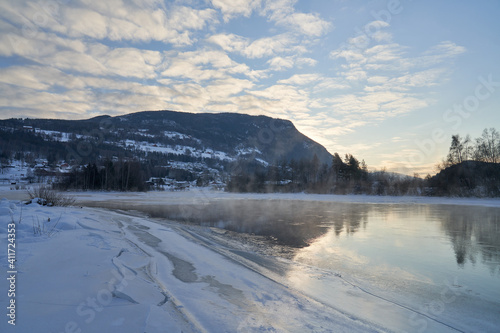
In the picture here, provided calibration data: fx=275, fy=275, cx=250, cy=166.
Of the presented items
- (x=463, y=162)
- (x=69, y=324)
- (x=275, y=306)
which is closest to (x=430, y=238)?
(x=275, y=306)

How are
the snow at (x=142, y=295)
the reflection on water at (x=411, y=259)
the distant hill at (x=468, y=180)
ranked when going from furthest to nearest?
the distant hill at (x=468, y=180)
the reflection on water at (x=411, y=259)
the snow at (x=142, y=295)

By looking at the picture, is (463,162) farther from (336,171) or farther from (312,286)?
(312,286)

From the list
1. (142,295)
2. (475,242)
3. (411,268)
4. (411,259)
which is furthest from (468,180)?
(142,295)

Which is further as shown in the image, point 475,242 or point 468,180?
point 468,180

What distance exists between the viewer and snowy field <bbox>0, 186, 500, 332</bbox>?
340cm

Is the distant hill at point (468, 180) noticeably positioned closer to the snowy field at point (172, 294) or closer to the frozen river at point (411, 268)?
the frozen river at point (411, 268)

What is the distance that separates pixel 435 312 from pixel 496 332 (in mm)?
792

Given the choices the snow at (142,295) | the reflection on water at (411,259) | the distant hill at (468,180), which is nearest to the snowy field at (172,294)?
the snow at (142,295)

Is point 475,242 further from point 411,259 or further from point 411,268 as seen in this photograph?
point 411,268

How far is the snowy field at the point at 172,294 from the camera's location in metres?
3.40

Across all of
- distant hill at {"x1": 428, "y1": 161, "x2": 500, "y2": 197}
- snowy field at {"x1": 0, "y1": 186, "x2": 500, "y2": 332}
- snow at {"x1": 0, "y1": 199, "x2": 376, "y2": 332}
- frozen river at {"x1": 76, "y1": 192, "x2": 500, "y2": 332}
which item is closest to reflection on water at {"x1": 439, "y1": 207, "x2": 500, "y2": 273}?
frozen river at {"x1": 76, "y1": 192, "x2": 500, "y2": 332}

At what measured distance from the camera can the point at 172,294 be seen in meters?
4.59

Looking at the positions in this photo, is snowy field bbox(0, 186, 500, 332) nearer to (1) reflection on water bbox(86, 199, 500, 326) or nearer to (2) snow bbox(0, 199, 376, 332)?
(2) snow bbox(0, 199, 376, 332)

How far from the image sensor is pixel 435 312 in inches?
188
